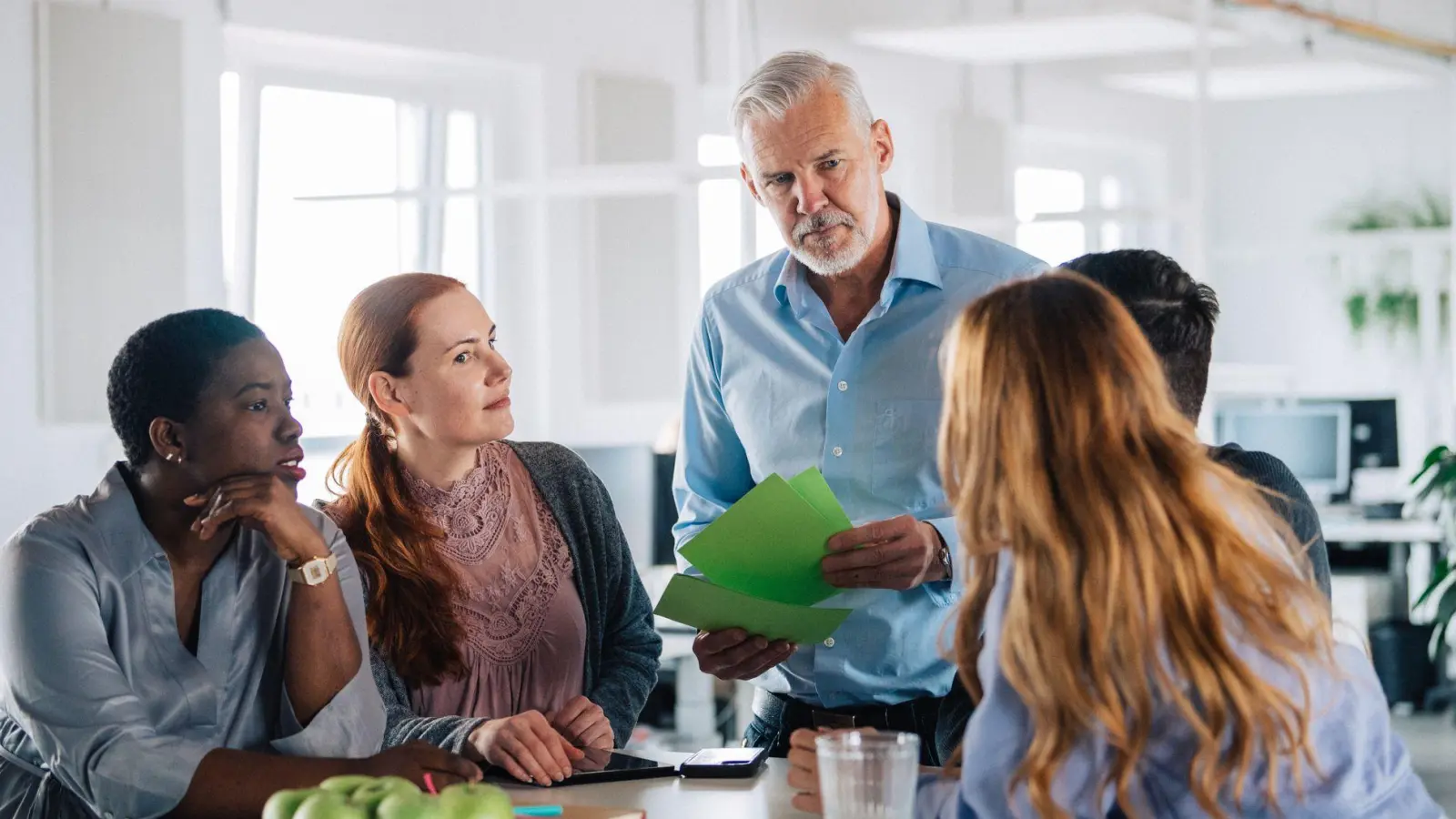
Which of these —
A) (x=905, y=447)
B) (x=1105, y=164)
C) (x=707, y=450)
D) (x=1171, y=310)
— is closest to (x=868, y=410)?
(x=905, y=447)

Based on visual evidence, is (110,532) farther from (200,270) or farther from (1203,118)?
(1203,118)

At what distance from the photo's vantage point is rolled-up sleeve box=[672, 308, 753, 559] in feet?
7.92

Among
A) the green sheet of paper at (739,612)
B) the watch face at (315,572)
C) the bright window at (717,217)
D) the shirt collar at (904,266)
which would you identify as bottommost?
the green sheet of paper at (739,612)

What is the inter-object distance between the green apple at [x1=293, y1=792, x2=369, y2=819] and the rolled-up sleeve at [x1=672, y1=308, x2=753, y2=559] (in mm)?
1155

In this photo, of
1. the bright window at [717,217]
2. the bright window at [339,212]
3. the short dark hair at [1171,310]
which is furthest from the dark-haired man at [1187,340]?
the bright window at [717,217]

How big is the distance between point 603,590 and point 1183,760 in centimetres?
116

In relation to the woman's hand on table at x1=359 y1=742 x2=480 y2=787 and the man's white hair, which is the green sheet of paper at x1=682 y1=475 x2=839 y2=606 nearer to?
the woman's hand on table at x1=359 y1=742 x2=480 y2=787

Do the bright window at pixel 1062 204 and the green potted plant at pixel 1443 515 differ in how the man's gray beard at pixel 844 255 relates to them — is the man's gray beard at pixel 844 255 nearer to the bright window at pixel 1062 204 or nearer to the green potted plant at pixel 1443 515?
the green potted plant at pixel 1443 515

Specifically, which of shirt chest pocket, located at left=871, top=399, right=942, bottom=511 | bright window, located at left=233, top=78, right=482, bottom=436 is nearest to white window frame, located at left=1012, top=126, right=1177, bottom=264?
bright window, located at left=233, top=78, right=482, bottom=436

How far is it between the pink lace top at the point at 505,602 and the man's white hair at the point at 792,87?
66 cm

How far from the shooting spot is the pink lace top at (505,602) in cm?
217

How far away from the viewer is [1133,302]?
5.94 ft

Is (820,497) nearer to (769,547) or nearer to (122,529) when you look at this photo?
(769,547)

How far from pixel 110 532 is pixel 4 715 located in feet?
0.88
